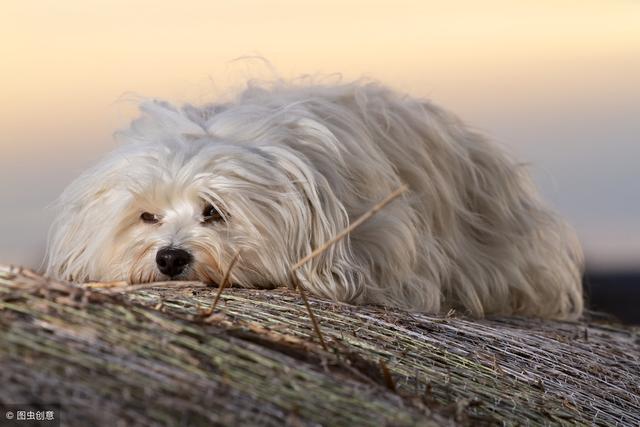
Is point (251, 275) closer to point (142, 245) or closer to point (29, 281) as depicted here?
point (142, 245)

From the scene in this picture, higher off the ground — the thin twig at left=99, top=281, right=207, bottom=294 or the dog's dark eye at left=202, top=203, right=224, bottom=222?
the dog's dark eye at left=202, top=203, right=224, bottom=222

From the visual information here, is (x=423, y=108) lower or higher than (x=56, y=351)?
higher

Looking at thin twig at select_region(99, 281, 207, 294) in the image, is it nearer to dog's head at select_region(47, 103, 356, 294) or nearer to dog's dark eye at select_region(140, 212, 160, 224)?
dog's head at select_region(47, 103, 356, 294)

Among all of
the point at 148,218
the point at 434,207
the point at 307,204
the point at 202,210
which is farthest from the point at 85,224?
the point at 434,207

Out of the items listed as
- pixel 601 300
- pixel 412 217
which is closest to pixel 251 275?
pixel 412 217

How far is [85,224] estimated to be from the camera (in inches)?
203

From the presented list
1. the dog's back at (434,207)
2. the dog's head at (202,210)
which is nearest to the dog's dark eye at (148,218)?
the dog's head at (202,210)

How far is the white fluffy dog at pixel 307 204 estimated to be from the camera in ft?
15.6

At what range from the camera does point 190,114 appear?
17.4 ft

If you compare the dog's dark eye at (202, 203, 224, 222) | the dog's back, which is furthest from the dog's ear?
the dog's back

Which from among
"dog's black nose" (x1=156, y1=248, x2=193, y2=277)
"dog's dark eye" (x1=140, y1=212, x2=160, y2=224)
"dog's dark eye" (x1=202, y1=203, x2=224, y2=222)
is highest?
A: "dog's dark eye" (x1=202, y1=203, x2=224, y2=222)

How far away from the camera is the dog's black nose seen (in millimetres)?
4512

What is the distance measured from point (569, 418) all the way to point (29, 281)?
5.62ft

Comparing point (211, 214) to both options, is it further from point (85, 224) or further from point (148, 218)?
point (85, 224)
